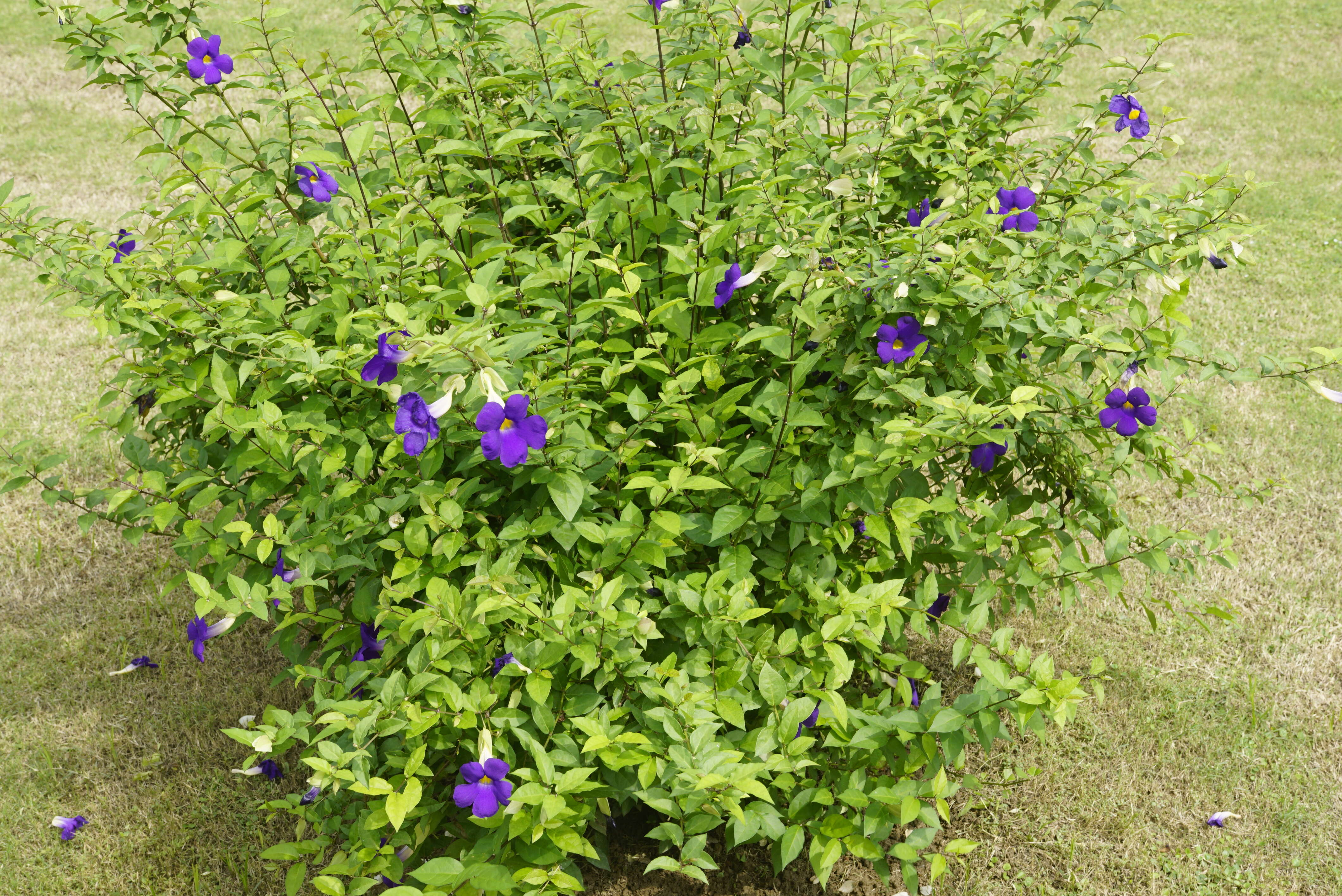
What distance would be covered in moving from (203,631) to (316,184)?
1.05 meters

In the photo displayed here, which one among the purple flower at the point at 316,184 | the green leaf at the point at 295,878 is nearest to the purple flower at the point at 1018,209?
the purple flower at the point at 316,184

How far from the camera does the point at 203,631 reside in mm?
2180

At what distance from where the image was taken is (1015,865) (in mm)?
2471

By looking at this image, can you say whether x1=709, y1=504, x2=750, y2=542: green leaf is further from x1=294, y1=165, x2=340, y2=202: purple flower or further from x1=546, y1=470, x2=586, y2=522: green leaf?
x1=294, y1=165, x2=340, y2=202: purple flower

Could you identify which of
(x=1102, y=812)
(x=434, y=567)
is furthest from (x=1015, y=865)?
(x=434, y=567)

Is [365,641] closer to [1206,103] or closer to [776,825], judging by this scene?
[776,825]

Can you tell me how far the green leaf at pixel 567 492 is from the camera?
1.76 metres

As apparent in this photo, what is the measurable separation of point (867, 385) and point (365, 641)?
123cm

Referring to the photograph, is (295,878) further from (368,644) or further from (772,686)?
(772,686)

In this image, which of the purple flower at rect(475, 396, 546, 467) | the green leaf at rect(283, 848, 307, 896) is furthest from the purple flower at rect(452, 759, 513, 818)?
the purple flower at rect(475, 396, 546, 467)

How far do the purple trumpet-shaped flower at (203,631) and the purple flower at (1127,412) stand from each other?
1819 millimetres

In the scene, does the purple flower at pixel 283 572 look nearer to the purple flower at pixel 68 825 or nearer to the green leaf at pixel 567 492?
the green leaf at pixel 567 492

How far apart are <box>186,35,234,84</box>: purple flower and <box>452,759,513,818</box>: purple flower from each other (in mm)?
1608

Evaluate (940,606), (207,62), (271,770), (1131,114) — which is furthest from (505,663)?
(1131,114)
